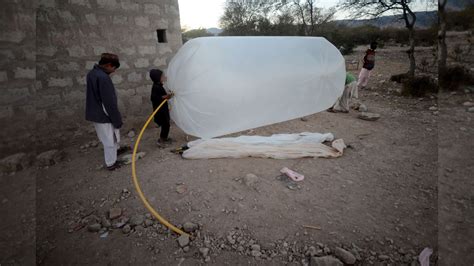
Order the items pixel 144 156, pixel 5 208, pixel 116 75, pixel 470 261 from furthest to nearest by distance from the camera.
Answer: pixel 116 75 < pixel 144 156 < pixel 5 208 < pixel 470 261

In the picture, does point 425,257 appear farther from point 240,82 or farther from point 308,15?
point 308,15

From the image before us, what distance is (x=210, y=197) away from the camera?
8.31 feet

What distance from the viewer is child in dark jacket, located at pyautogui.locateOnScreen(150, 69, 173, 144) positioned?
3539 mm

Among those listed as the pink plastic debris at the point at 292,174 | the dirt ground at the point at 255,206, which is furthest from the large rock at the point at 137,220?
the pink plastic debris at the point at 292,174

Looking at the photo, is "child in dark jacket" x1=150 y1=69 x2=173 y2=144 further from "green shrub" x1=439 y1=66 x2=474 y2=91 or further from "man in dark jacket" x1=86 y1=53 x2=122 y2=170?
"green shrub" x1=439 y1=66 x2=474 y2=91

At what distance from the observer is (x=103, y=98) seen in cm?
284

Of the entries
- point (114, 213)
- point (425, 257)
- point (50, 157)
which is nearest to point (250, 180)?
point (114, 213)

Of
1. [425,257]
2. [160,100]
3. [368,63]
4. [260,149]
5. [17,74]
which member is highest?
[368,63]

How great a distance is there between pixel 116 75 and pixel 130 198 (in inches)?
101

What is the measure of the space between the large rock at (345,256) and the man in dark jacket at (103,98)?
8.98 ft

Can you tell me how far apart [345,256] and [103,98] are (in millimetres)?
2907

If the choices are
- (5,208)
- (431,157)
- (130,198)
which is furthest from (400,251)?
(5,208)

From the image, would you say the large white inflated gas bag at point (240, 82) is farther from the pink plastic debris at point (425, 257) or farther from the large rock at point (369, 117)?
the pink plastic debris at point (425, 257)

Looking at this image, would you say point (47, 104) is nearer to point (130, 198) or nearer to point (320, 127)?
point (130, 198)
